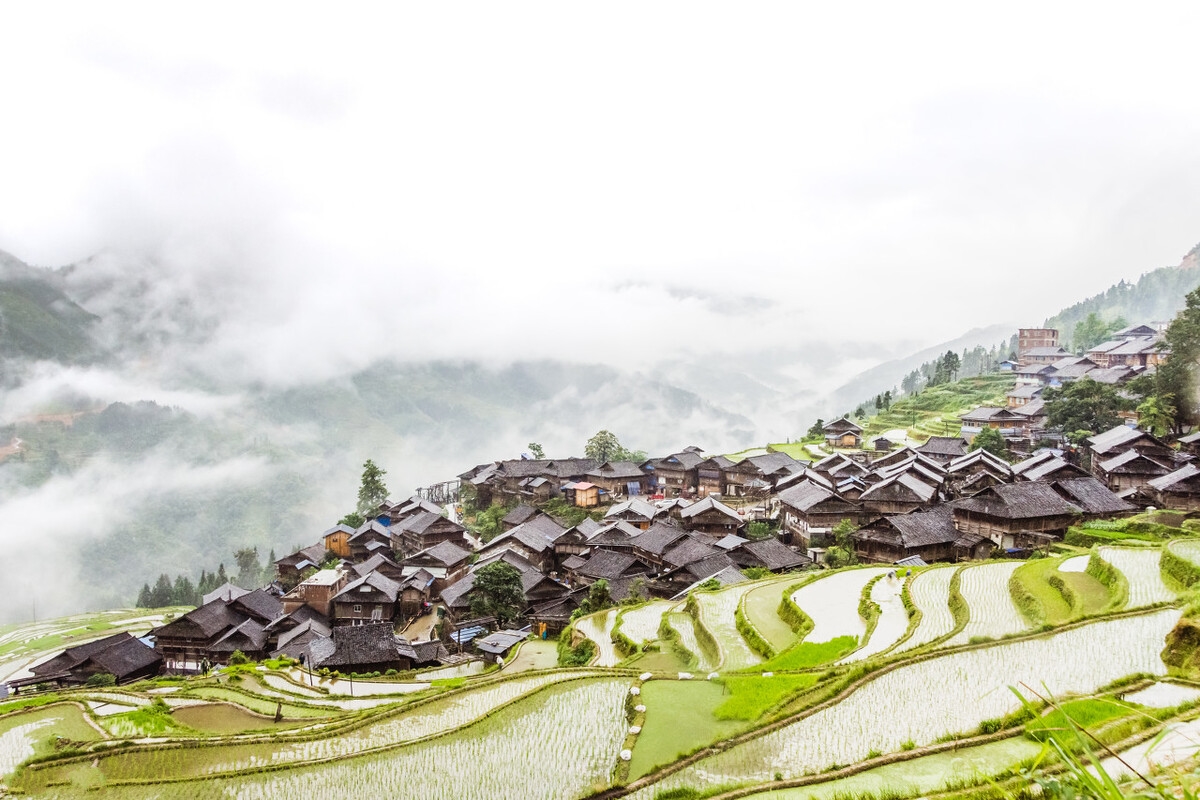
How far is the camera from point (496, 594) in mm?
38750

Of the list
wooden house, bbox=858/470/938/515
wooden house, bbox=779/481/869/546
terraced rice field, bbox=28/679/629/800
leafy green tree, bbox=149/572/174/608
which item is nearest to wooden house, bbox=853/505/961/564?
wooden house, bbox=779/481/869/546

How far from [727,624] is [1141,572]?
13.0 m

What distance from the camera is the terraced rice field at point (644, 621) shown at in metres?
25.9

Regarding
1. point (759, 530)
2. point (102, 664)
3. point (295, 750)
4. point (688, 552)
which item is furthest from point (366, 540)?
point (295, 750)

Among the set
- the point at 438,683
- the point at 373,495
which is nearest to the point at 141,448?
the point at 373,495

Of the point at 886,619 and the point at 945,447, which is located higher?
the point at 945,447

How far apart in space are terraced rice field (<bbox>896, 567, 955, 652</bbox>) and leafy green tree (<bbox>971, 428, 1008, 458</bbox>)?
32.0 meters

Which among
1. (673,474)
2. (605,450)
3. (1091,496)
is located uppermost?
(605,450)

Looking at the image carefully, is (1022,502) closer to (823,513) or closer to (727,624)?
(823,513)

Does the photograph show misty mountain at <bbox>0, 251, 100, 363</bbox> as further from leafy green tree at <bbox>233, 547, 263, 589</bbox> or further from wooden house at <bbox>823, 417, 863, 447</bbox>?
wooden house at <bbox>823, 417, 863, 447</bbox>

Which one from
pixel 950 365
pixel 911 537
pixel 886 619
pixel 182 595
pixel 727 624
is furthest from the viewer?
pixel 950 365

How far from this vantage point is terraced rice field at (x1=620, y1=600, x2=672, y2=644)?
2591 cm

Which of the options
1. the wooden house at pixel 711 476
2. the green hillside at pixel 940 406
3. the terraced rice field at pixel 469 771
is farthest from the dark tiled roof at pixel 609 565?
the green hillside at pixel 940 406

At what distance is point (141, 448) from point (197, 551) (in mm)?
46654
